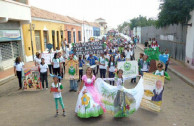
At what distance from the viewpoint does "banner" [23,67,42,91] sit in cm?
822

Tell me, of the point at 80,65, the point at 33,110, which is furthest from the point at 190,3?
the point at 33,110

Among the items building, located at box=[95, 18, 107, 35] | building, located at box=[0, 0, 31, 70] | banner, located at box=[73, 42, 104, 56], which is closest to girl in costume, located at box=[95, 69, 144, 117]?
banner, located at box=[73, 42, 104, 56]

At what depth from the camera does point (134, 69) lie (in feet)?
24.8

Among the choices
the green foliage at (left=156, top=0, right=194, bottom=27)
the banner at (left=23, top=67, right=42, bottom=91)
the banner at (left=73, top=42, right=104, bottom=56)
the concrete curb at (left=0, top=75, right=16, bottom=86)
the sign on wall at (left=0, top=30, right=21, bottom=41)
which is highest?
the green foliage at (left=156, top=0, right=194, bottom=27)

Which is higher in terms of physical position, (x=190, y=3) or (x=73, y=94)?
(x=190, y=3)

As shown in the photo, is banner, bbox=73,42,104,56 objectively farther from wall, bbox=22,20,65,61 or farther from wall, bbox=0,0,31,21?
wall, bbox=22,20,65,61

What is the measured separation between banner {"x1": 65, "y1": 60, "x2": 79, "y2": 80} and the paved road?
2.33 feet

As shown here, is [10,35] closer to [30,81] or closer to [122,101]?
[30,81]

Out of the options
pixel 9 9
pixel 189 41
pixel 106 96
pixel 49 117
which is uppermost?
pixel 9 9

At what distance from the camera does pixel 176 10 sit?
12406 millimetres

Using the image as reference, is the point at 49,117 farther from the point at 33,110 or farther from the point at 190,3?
the point at 190,3

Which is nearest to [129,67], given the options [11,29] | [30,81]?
[30,81]

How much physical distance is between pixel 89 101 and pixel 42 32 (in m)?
16.1

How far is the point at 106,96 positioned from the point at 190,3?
973 cm
